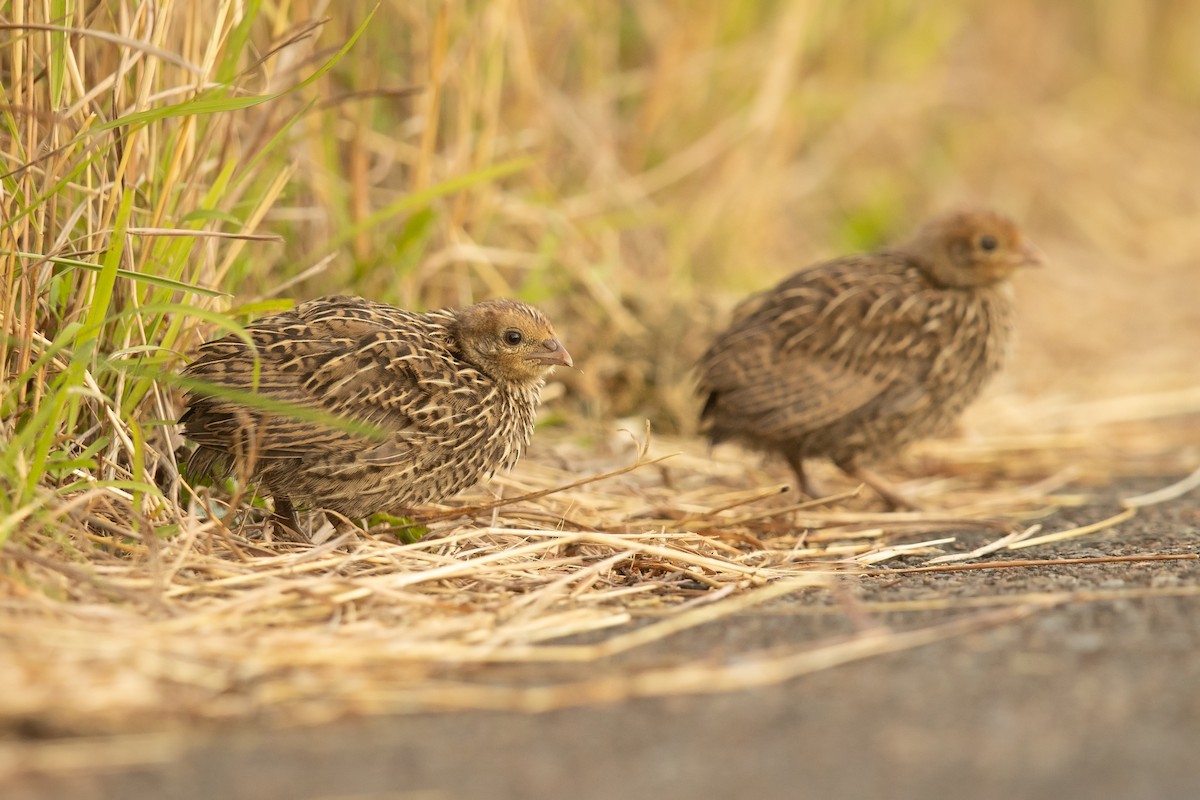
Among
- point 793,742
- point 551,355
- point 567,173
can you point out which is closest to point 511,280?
point 567,173

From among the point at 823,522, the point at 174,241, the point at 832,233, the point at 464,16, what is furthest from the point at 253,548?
the point at 832,233

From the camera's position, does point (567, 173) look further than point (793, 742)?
Yes

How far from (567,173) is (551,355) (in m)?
2.81

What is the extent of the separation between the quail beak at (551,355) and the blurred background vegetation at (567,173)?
82 centimetres

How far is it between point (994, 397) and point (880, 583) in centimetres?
366

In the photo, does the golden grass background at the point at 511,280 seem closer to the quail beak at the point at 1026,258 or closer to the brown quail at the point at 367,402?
the brown quail at the point at 367,402

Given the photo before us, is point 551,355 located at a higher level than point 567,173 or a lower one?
lower

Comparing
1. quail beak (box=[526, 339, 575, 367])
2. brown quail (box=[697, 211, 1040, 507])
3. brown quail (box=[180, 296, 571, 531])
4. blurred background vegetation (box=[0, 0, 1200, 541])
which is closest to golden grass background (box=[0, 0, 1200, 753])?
blurred background vegetation (box=[0, 0, 1200, 541])

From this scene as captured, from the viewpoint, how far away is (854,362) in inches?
193

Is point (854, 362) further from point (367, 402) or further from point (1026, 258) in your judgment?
point (367, 402)

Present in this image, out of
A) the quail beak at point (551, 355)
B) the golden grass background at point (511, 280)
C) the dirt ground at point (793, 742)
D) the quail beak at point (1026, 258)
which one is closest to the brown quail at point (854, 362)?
the quail beak at point (1026, 258)

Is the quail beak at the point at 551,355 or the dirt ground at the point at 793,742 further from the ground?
the quail beak at the point at 551,355

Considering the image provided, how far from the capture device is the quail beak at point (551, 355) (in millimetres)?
4125

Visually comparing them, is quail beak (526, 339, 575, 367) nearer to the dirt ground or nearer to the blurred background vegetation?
the blurred background vegetation
